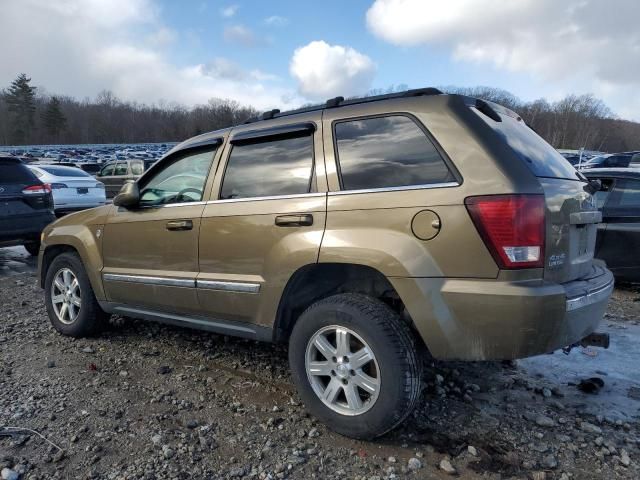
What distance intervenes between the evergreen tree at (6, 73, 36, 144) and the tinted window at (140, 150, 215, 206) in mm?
109177

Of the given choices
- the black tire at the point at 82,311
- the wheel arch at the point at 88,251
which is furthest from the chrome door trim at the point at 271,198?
the black tire at the point at 82,311

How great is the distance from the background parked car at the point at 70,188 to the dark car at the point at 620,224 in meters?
10.8

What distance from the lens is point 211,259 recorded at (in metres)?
3.38

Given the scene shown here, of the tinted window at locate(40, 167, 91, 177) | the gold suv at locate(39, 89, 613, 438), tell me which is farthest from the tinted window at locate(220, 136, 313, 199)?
the tinted window at locate(40, 167, 91, 177)

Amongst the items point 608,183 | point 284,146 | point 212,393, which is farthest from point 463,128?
point 608,183

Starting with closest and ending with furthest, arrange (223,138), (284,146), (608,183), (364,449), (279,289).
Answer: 1. (364,449)
2. (279,289)
3. (284,146)
4. (223,138)
5. (608,183)

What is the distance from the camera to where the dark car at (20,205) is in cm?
711

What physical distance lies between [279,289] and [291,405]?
0.78 meters

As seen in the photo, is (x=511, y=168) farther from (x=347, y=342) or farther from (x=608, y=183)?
(x=608, y=183)

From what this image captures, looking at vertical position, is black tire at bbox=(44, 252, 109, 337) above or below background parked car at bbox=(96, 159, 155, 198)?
below

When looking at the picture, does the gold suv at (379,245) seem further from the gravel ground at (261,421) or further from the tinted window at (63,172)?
the tinted window at (63,172)

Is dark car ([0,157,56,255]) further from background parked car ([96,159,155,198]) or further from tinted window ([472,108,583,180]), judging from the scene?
background parked car ([96,159,155,198])

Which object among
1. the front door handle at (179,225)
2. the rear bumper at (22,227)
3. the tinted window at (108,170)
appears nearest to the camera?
the front door handle at (179,225)

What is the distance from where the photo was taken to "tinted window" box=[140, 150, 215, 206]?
3.64 meters
